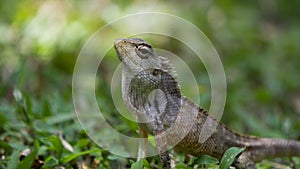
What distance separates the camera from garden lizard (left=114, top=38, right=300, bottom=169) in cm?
424

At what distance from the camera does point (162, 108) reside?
4.43 meters

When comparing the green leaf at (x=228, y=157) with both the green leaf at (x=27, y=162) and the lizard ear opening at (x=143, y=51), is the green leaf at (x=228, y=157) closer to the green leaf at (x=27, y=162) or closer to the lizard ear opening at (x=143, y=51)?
the lizard ear opening at (x=143, y=51)

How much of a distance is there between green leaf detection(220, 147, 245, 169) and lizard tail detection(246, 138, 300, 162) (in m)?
0.66

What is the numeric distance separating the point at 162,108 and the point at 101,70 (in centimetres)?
428

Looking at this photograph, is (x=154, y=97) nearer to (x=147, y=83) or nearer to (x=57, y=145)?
(x=147, y=83)

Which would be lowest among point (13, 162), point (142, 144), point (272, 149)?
point (13, 162)

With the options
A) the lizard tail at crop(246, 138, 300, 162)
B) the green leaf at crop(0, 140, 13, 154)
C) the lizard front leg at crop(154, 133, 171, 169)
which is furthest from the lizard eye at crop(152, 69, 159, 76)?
the green leaf at crop(0, 140, 13, 154)

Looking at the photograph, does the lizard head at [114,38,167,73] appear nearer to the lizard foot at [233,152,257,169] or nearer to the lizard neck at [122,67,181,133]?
the lizard neck at [122,67,181,133]

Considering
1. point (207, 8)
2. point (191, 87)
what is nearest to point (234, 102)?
point (191, 87)

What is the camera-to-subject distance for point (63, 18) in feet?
31.6

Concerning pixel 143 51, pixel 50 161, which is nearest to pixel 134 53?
pixel 143 51

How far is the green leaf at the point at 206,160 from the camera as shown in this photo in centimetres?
422

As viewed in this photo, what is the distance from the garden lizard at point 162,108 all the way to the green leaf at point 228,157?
0.24m

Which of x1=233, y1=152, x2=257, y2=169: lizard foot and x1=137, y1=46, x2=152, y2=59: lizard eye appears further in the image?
x1=233, y1=152, x2=257, y2=169: lizard foot
